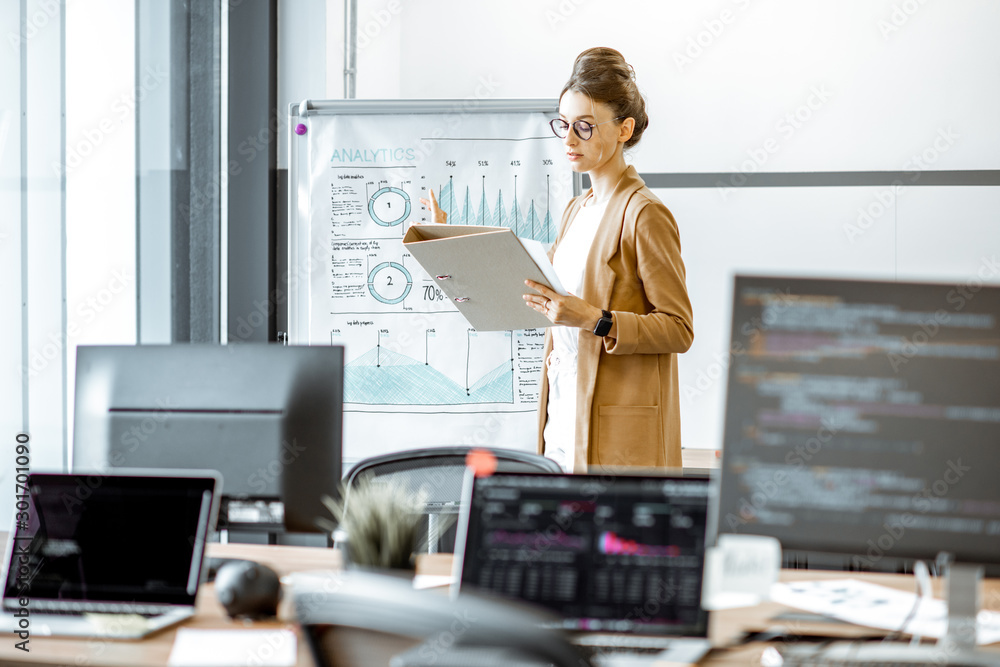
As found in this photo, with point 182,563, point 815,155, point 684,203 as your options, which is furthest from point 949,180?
point 182,563

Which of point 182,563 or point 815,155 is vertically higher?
point 815,155

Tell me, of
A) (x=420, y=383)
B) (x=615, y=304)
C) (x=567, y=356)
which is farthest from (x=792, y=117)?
(x=420, y=383)

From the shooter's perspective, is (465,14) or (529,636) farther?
(465,14)

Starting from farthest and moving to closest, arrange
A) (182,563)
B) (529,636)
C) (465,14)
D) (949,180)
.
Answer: (465,14) → (949,180) → (182,563) → (529,636)

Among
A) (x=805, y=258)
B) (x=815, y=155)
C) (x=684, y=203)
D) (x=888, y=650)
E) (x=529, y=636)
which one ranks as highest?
(x=815, y=155)

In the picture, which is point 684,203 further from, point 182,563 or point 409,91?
point 182,563

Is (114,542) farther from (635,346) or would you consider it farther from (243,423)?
(635,346)

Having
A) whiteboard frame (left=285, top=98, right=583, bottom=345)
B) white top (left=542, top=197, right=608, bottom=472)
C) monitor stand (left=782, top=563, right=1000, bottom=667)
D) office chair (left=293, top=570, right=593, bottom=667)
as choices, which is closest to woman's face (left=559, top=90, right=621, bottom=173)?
white top (left=542, top=197, right=608, bottom=472)

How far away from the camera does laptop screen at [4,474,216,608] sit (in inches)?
47.7

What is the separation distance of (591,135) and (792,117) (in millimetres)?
1288

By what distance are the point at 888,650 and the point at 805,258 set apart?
2407 mm

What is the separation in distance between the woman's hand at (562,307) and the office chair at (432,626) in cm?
146

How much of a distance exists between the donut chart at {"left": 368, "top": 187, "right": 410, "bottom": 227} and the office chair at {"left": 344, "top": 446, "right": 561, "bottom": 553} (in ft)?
4.47

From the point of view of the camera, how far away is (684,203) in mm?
3127
